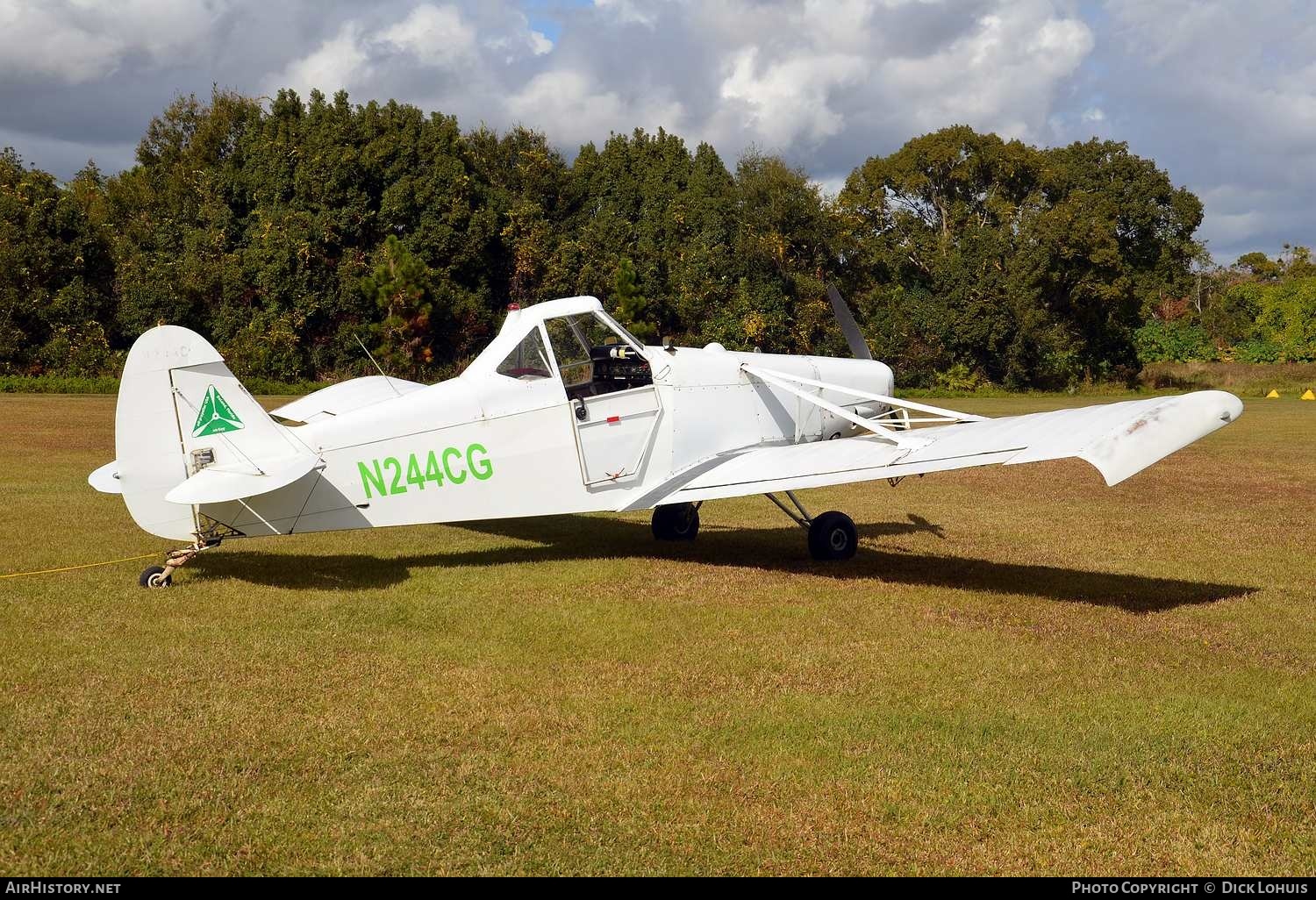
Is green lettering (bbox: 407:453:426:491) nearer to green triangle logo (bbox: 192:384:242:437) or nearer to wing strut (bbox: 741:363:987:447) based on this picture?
green triangle logo (bbox: 192:384:242:437)

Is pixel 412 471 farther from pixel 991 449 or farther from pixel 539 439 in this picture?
pixel 991 449

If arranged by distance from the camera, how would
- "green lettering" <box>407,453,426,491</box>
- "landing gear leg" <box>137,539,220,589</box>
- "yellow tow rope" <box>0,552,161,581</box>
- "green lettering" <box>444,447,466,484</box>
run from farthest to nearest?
"yellow tow rope" <box>0,552,161,581</box>, "green lettering" <box>444,447,466,484</box>, "green lettering" <box>407,453,426,491</box>, "landing gear leg" <box>137,539,220,589</box>

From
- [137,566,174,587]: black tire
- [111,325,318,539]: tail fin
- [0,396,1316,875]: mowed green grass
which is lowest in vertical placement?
[0,396,1316,875]: mowed green grass

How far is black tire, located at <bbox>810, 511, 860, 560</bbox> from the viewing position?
9727 mm

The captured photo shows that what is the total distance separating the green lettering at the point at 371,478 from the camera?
322 inches

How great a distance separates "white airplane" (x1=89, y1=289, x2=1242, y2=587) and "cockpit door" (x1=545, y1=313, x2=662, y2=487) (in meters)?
0.02

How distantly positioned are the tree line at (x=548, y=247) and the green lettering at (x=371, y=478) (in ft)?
107

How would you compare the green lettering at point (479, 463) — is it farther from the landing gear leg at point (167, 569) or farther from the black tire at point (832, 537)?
the black tire at point (832, 537)

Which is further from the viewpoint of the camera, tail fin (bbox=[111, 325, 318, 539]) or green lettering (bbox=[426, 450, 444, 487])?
green lettering (bbox=[426, 450, 444, 487])

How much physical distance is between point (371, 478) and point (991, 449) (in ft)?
14.9

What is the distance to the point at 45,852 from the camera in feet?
12.7

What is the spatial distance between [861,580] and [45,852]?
20.8 ft

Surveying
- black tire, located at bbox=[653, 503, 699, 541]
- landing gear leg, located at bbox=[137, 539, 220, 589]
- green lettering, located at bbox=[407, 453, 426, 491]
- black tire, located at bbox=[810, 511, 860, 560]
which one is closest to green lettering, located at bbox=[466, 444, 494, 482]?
green lettering, located at bbox=[407, 453, 426, 491]

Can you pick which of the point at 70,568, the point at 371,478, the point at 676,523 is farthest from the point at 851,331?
the point at 70,568
